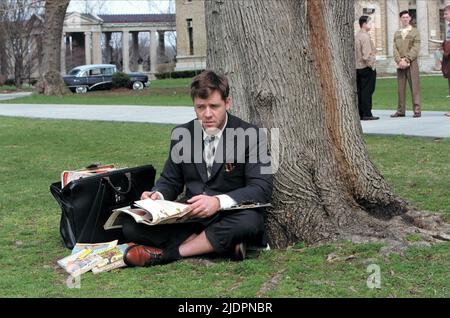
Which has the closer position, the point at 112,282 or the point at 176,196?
the point at 112,282

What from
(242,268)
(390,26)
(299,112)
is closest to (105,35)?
(390,26)

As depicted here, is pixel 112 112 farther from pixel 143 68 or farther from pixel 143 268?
pixel 143 68

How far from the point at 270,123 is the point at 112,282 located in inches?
61.9

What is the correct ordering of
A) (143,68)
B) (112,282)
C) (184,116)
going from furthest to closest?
(143,68) < (184,116) < (112,282)

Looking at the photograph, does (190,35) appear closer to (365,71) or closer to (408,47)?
(365,71)

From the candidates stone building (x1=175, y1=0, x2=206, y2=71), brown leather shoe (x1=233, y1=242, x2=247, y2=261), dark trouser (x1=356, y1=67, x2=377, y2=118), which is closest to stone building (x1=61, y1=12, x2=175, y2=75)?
stone building (x1=175, y1=0, x2=206, y2=71)

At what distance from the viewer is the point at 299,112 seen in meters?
5.35

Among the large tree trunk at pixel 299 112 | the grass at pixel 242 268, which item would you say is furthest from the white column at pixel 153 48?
the large tree trunk at pixel 299 112

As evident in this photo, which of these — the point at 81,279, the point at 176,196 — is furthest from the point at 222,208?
the point at 81,279

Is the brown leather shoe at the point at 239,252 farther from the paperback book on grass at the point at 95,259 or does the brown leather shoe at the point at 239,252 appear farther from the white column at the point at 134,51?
the white column at the point at 134,51

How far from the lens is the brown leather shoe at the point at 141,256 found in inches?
192

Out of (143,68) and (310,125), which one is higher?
(143,68)

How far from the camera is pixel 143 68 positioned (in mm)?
78062

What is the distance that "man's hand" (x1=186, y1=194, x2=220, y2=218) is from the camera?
4.75 meters
